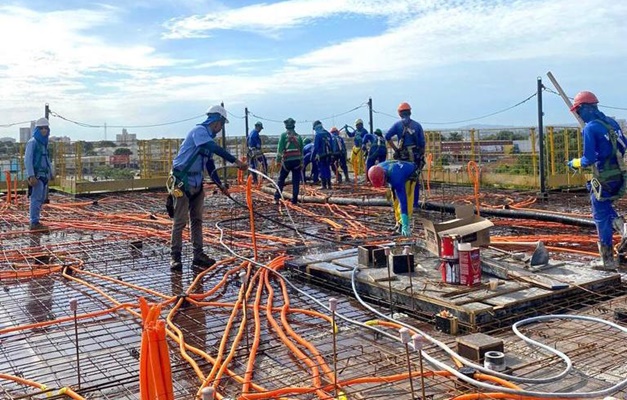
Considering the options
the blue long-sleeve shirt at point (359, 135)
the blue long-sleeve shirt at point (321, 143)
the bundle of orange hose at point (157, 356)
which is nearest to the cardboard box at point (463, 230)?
the bundle of orange hose at point (157, 356)

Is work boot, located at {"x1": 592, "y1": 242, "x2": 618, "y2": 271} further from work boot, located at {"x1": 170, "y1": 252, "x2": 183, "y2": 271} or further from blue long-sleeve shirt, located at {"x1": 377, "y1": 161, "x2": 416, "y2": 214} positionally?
work boot, located at {"x1": 170, "y1": 252, "x2": 183, "y2": 271}

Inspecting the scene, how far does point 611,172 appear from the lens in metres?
5.55

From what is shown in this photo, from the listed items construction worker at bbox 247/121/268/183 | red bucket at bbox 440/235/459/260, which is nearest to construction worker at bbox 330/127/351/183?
construction worker at bbox 247/121/268/183

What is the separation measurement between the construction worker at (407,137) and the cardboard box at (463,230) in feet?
8.37

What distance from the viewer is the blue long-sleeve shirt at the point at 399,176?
284 inches

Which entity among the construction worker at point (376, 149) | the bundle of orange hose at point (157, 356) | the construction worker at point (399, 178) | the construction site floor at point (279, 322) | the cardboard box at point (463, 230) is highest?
the construction worker at point (376, 149)

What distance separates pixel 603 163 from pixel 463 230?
1.37 meters

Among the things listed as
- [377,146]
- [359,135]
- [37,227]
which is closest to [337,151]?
[377,146]

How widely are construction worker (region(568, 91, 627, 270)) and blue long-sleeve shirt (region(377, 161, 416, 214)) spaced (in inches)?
78.2

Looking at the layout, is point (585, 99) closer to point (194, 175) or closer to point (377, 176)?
point (377, 176)

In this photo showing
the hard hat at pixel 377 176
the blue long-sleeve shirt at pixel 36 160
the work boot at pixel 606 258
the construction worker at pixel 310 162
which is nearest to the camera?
the work boot at pixel 606 258

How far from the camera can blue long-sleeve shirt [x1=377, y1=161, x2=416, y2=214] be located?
7.21 metres

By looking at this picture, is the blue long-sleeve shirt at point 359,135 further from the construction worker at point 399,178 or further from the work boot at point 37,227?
the construction worker at point 399,178

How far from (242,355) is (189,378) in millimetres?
408
